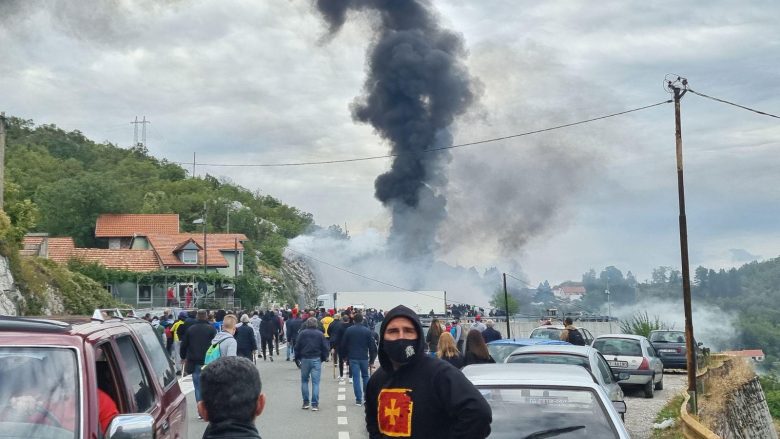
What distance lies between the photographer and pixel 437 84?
75688 millimetres

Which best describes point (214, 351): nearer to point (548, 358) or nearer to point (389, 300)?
point (548, 358)

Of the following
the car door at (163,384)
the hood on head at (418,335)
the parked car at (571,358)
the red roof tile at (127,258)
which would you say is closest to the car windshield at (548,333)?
the parked car at (571,358)

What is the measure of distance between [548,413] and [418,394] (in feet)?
6.75

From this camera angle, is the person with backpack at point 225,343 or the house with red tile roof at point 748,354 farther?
the house with red tile roof at point 748,354

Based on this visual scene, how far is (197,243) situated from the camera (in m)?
74.1

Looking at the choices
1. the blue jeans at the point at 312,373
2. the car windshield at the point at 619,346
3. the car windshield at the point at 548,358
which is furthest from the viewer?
the car windshield at the point at 619,346

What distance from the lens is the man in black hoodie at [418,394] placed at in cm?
415

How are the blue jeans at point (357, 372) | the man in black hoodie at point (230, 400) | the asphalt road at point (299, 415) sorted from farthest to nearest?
the blue jeans at point (357, 372), the asphalt road at point (299, 415), the man in black hoodie at point (230, 400)

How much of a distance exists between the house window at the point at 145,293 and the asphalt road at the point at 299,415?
124ft

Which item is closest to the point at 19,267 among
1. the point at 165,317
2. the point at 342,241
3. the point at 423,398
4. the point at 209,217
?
the point at 165,317

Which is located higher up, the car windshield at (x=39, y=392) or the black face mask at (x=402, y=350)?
the black face mask at (x=402, y=350)

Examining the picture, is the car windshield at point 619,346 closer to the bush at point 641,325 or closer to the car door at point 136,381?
the bush at point 641,325

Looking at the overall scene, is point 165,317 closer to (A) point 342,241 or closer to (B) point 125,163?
(A) point 342,241

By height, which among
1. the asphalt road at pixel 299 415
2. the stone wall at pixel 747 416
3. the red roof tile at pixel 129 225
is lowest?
the stone wall at pixel 747 416
